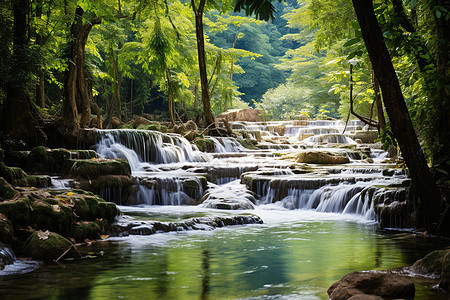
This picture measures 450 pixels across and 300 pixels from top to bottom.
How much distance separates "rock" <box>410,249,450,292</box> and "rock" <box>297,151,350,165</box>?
35.2 ft

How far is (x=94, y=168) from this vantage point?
1111 centimetres

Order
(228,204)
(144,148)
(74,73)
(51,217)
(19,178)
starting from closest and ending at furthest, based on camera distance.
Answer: (51,217), (19,178), (228,204), (74,73), (144,148)

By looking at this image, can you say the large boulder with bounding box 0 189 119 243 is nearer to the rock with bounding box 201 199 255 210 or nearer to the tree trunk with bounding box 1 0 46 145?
the rock with bounding box 201 199 255 210

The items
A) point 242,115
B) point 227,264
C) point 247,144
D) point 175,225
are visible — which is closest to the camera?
point 227,264

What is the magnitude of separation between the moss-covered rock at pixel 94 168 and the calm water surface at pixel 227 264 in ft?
13.4

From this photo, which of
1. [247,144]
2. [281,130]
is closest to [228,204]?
[247,144]

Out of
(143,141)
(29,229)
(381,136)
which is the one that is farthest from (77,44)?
(381,136)

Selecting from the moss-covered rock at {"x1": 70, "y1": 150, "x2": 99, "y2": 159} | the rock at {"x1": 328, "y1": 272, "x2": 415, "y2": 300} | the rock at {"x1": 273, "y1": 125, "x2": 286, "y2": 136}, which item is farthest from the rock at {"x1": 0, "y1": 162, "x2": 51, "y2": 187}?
the rock at {"x1": 273, "y1": 125, "x2": 286, "y2": 136}

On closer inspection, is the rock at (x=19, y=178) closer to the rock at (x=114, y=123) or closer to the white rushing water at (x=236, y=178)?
the white rushing water at (x=236, y=178)

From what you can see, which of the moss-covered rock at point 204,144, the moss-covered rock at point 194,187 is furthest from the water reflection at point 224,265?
→ the moss-covered rock at point 204,144

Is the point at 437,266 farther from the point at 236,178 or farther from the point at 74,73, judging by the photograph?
the point at 74,73

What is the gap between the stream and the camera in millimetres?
4570

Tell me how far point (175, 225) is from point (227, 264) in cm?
256

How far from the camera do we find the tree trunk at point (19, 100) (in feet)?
40.0
